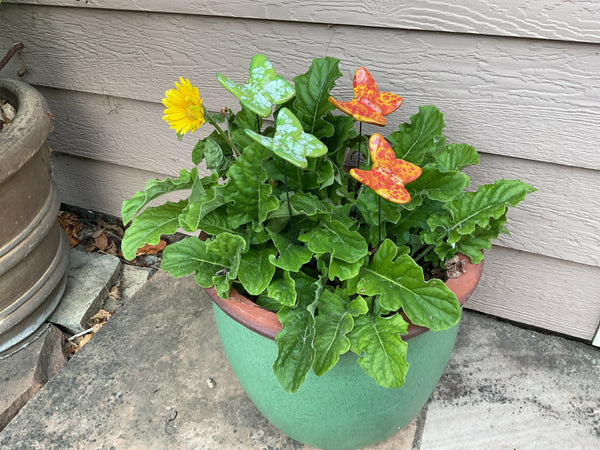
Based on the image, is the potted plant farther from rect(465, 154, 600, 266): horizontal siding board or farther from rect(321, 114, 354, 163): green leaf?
rect(465, 154, 600, 266): horizontal siding board

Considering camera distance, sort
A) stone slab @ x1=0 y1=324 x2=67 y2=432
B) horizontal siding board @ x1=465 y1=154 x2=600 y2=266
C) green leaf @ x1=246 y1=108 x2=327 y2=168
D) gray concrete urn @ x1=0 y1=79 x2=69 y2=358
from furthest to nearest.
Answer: stone slab @ x1=0 y1=324 x2=67 y2=432 < gray concrete urn @ x1=0 y1=79 x2=69 y2=358 < horizontal siding board @ x1=465 y1=154 x2=600 y2=266 < green leaf @ x1=246 y1=108 x2=327 y2=168

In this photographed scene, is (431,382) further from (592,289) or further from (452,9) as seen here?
(452,9)

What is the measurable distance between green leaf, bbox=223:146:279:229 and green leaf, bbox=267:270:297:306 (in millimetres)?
122

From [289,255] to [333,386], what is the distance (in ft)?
0.94

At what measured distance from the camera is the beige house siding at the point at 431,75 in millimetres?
1028

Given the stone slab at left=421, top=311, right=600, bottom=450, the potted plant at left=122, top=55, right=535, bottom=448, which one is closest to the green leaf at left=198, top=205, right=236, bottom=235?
the potted plant at left=122, top=55, right=535, bottom=448

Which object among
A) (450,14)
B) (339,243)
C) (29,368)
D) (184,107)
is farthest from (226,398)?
(450,14)

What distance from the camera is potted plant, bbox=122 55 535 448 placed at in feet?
2.78

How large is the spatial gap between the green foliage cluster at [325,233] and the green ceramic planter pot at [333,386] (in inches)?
2.1

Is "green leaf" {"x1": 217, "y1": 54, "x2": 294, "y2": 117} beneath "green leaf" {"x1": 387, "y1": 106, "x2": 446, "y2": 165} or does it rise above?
above

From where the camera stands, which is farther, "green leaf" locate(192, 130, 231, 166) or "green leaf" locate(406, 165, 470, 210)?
"green leaf" locate(192, 130, 231, 166)

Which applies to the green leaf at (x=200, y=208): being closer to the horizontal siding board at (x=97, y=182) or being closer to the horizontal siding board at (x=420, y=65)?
the horizontal siding board at (x=420, y=65)

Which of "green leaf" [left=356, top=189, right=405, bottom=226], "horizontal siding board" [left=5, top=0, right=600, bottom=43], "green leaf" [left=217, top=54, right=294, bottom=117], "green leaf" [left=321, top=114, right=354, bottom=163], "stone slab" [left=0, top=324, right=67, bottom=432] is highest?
"horizontal siding board" [left=5, top=0, right=600, bottom=43]

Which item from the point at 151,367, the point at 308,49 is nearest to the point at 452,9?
the point at 308,49
